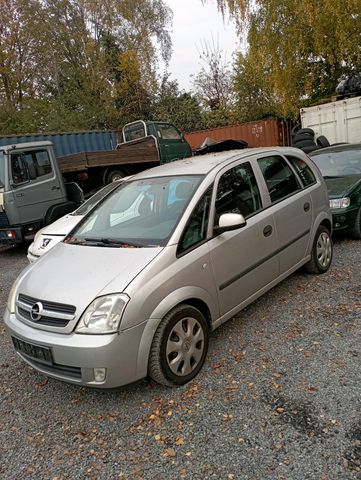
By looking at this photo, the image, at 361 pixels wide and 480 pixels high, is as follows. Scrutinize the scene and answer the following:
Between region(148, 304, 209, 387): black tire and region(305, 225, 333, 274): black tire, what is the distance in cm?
205

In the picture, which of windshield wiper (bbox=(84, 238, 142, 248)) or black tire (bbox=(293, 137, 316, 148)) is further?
black tire (bbox=(293, 137, 316, 148))

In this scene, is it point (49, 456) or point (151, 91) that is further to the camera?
point (151, 91)

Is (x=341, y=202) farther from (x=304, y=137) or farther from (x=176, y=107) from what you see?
(x=176, y=107)

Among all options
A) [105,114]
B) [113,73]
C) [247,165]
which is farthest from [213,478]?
[113,73]

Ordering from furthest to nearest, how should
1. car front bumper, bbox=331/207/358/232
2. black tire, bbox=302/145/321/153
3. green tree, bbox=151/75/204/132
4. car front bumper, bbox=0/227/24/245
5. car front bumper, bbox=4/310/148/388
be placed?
green tree, bbox=151/75/204/132 < black tire, bbox=302/145/321/153 < car front bumper, bbox=0/227/24/245 < car front bumper, bbox=331/207/358/232 < car front bumper, bbox=4/310/148/388

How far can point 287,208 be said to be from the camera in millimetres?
4012

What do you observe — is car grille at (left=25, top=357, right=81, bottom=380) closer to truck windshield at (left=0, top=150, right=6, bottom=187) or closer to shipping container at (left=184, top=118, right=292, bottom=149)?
truck windshield at (left=0, top=150, right=6, bottom=187)

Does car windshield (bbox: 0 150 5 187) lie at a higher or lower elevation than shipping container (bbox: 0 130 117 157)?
lower

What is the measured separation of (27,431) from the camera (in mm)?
2656

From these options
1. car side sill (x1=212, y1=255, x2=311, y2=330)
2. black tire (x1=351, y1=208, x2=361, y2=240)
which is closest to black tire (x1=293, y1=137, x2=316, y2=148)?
black tire (x1=351, y1=208, x2=361, y2=240)

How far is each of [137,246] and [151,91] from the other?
991 inches

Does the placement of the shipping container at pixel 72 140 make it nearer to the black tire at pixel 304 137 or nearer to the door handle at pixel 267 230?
the black tire at pixel 304 137

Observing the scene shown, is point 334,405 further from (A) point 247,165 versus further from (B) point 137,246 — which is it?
(A) point 247,165

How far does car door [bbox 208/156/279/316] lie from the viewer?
3238 millimetres
